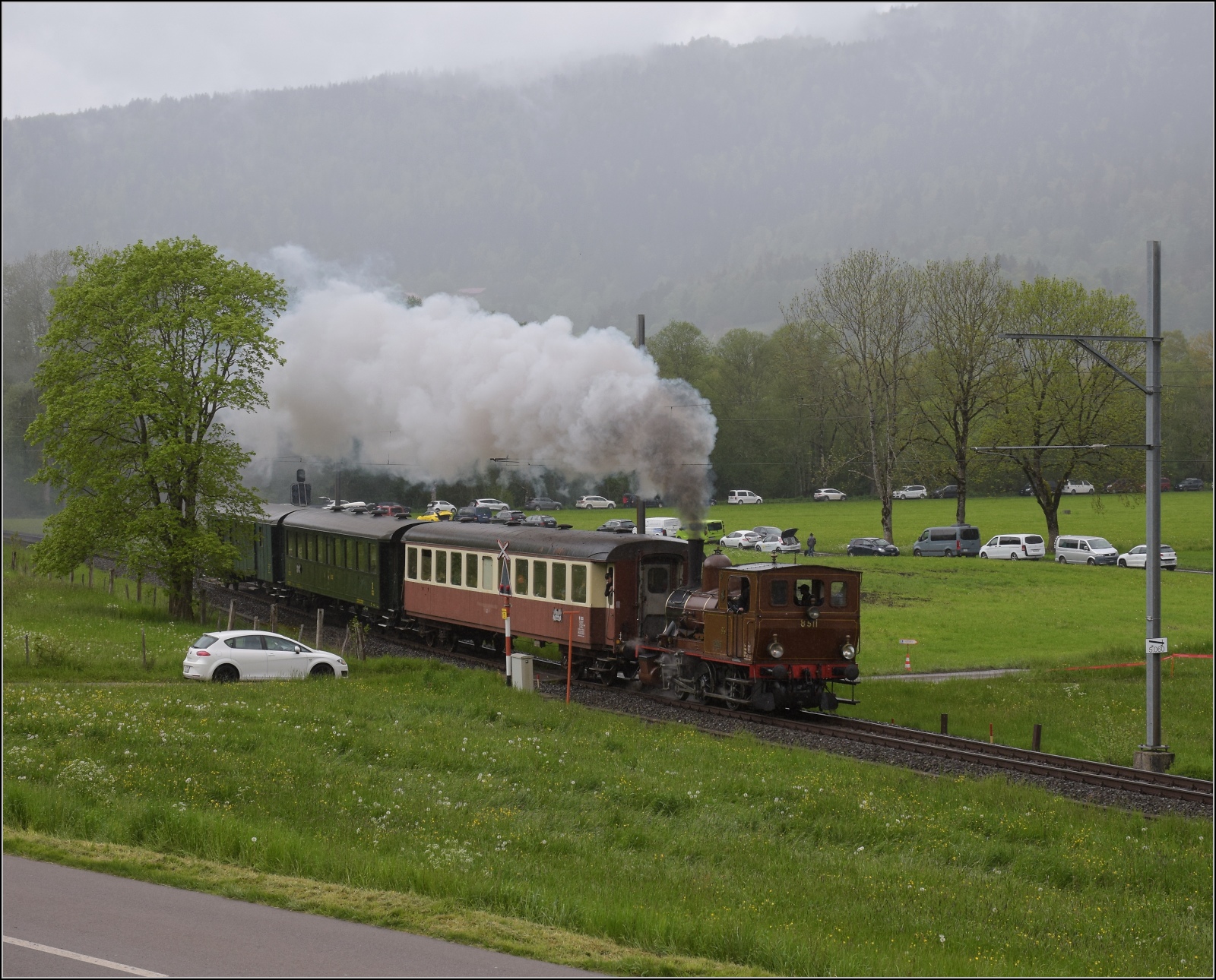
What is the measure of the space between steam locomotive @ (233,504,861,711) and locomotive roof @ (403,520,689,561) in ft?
0.12

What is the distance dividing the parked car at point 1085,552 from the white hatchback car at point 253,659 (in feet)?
131

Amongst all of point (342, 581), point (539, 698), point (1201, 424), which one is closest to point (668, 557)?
point (539, 698)

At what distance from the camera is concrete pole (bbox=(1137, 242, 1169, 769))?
19.4m

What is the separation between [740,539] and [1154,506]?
38882 mm

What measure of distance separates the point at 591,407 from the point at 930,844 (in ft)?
56.5

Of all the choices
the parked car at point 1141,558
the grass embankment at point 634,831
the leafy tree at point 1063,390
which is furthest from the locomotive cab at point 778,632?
the parked car at point 1141,558

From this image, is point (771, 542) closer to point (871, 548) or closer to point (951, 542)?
point (871, 548)

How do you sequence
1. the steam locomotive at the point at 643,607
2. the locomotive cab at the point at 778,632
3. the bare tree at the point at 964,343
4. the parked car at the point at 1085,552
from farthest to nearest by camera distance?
the bare tree at the point at 964,343 < the parked car at the point at 1085,552 < the steam locomotive at the point at 643,607 < the locomotive cab at the point at 778,632

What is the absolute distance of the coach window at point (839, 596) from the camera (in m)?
22.3

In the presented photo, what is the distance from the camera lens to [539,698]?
22641 millimetres

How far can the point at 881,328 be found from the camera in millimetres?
59312

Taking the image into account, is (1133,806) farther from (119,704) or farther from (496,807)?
(119,704)

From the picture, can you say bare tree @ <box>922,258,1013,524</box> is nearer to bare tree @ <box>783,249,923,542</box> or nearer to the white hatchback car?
bare tree @ <box>783,249,923,542</box>

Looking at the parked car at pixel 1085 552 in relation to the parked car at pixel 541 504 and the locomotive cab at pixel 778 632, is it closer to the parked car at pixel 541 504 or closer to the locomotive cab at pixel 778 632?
the parked car at pixel 541 504
